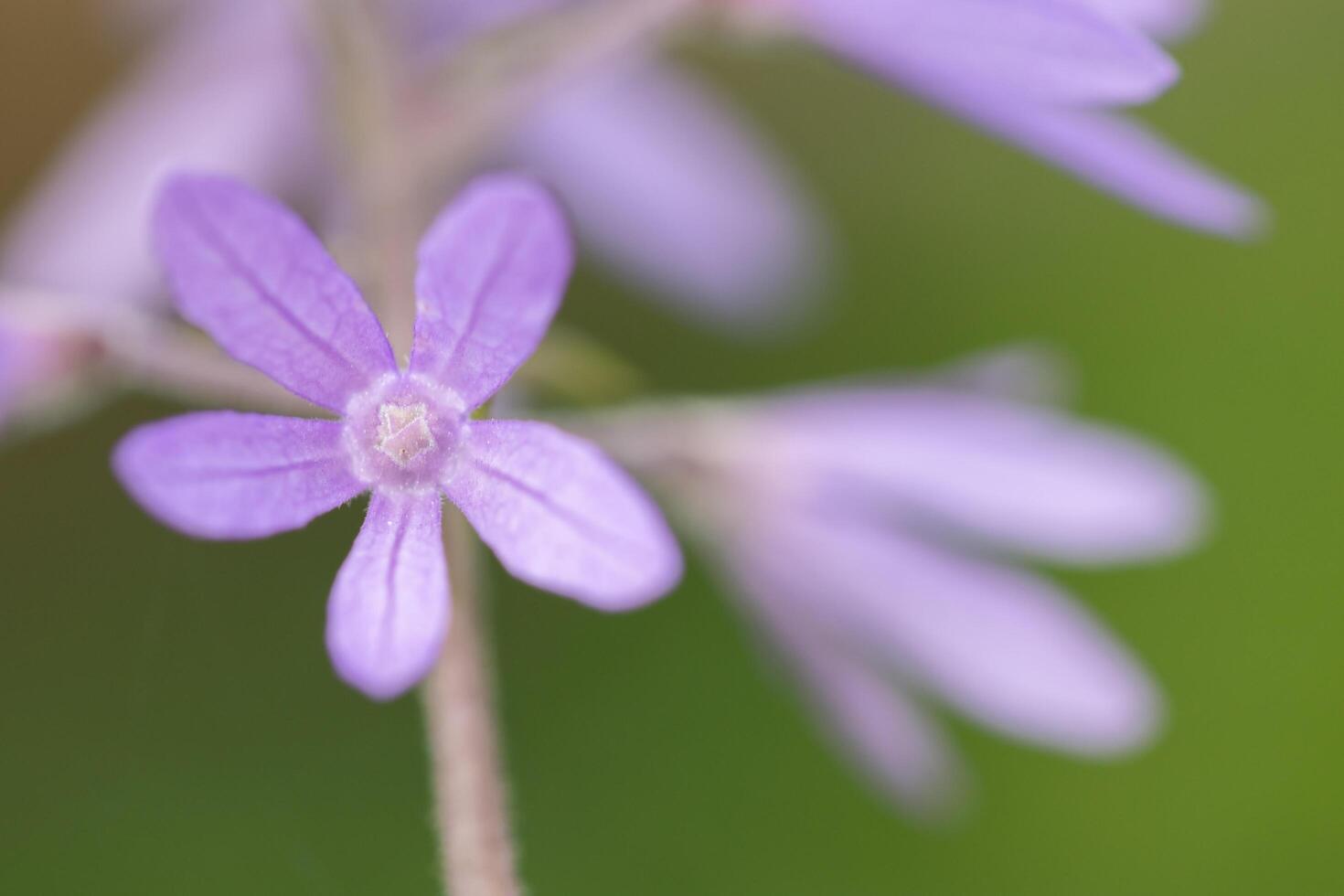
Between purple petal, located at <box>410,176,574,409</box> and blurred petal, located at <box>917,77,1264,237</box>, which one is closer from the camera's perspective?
purple petal, located at <box>410,176,574,409</box>

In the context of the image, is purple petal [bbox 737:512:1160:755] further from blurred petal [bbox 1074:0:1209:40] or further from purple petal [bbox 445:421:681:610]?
purple petal [bbox 445:421:681:610]

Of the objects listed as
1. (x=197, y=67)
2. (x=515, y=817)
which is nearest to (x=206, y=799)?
(x=515, y=817)

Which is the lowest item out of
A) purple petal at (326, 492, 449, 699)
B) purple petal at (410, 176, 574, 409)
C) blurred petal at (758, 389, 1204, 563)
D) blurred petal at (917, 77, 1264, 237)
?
blurred petal at (758, 389, 1204, 563)

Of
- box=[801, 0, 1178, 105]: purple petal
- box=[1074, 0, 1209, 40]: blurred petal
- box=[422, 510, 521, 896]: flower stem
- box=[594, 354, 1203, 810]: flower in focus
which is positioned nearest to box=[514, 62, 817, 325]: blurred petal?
box=[594, 354, 1203, 810]: flower in focus

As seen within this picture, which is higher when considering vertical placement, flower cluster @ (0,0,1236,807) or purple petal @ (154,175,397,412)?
purple petal @ (154,175,397,412)

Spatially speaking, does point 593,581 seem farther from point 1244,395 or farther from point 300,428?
point 1244,395

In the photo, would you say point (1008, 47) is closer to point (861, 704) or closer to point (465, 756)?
point (465, 756)
